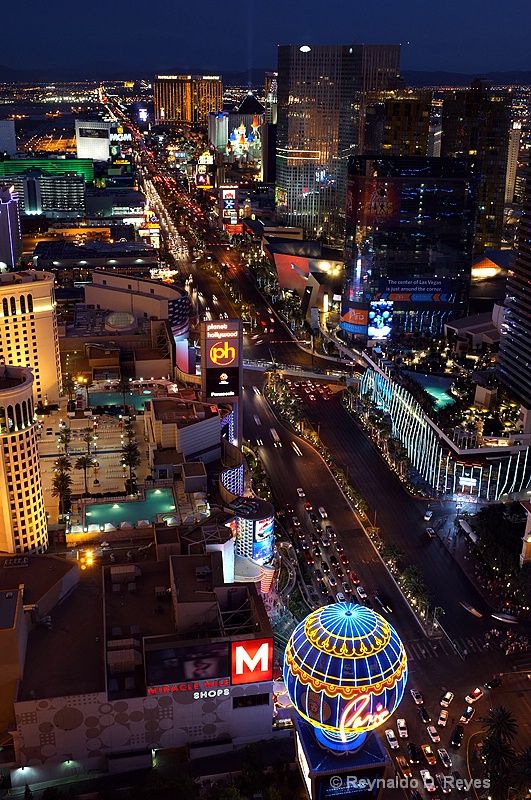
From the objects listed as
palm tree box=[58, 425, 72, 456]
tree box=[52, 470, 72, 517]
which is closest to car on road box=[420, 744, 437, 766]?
tree box=[52, 470, 72, 517]

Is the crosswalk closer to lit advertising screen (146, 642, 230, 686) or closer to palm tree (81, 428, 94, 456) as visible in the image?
lit advertising screen (146, 642, 230, 686)

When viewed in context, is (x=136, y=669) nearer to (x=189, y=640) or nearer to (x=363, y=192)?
(x=189, y=640)

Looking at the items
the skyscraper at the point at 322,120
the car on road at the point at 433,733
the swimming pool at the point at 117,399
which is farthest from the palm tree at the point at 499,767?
the skyscraper at the point at 322,120

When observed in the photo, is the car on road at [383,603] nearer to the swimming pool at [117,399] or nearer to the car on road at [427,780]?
the car on road at [427,780]

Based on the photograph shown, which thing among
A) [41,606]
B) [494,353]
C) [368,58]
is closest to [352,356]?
[494,353]

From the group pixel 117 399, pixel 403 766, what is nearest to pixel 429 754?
pixel 403 766
